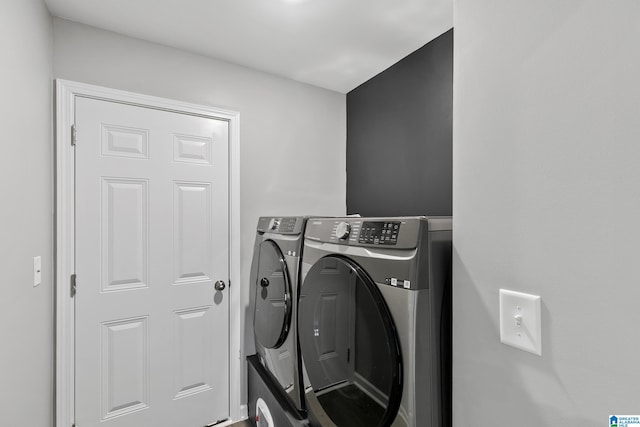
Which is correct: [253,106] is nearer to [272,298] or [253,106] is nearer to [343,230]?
[272,298]

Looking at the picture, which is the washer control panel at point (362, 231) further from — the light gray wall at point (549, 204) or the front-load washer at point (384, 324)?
the light gray wall at point (549, 204)

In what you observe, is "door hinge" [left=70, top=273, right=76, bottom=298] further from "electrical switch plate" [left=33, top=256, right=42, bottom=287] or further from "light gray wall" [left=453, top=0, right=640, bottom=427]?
"light gray wall" [left=453, top=0, right=640, bottom=427]

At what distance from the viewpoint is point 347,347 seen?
1107 millimetres

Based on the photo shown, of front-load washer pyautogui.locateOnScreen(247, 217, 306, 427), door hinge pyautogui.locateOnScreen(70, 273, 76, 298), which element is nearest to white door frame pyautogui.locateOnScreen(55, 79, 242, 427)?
door hinge pyautogui.locateOnScreen(70, 273, 76, 298)

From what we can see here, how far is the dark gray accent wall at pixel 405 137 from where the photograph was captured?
1860 mm

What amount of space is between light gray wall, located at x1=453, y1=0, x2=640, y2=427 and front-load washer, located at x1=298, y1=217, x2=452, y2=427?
2.8 inches

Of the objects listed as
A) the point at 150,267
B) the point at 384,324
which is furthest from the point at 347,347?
the point at 150,267

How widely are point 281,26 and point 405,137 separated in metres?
1.05

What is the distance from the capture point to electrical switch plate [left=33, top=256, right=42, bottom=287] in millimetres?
1377

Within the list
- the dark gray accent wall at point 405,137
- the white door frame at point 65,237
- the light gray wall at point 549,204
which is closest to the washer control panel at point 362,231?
the light gray wall at point 549,204

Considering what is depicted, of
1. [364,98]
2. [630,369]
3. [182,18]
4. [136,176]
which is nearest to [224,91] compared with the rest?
[182,18]

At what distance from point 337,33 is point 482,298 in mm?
1704

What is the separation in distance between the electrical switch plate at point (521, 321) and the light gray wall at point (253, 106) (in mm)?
1791

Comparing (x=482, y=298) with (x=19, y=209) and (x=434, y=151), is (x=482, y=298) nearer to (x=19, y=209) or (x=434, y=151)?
(x=434, y=151)
